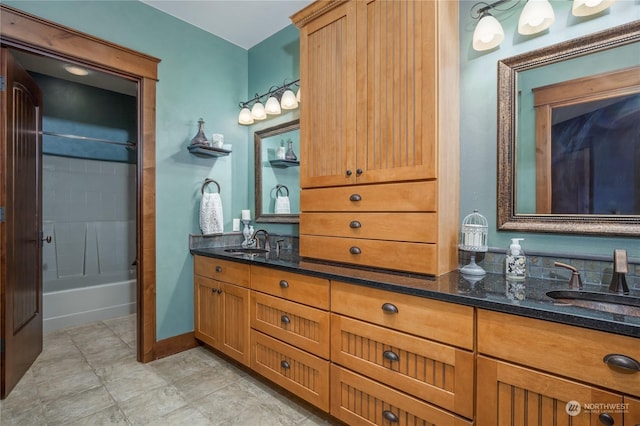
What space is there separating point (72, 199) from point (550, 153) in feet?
14.8

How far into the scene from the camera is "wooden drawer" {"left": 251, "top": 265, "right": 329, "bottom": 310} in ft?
5.44

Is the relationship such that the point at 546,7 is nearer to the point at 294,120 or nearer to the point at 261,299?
the point at 294,120

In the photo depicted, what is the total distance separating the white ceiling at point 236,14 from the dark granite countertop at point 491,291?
2070 millimetres

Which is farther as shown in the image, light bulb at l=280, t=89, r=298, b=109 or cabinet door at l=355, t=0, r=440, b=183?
light bulb at l=280, t=89, r=298, b=109

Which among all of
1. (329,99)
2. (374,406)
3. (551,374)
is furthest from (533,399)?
(329,99)

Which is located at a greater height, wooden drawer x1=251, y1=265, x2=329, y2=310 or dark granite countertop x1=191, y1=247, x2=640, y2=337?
dark granite countertop x1=191, y1=247, x2=640, y2=337

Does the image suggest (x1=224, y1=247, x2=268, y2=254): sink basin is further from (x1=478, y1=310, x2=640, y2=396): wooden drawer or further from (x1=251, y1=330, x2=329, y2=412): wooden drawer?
(x1=478, y1=310, x2=640, y2=396): wooden drawer

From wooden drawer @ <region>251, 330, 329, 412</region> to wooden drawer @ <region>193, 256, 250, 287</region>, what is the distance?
1.24 ft

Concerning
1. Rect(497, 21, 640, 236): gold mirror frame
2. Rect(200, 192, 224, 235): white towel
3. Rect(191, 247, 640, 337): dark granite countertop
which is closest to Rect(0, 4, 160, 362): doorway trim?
Rect(200, 192, 224, 235): white towel

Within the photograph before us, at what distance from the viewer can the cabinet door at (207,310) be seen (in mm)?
2412

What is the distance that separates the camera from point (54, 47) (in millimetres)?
2023

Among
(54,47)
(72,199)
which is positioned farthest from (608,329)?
(72,199)

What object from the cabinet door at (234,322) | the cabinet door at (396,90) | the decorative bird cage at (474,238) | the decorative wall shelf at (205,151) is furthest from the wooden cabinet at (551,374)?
the decorative wall shelf at (205,151)

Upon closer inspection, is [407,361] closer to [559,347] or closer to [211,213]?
[559,347]
